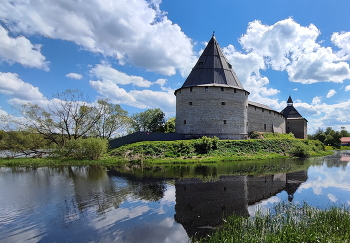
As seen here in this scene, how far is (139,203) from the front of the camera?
24.2ft

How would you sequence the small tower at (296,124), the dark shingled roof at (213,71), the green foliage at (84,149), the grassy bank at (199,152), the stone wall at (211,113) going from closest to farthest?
the grassy bank at (199,152) → the green foliage at (84,149) → the stone wall at (211,113) → the dark shingled roof at (213,71) → the small tower at (296,124)

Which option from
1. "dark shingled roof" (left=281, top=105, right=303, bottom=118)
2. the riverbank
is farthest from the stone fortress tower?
"dark shingled roof" (left=281, top=105, right=303, bottom=118)

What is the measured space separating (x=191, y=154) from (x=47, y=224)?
15.0 m

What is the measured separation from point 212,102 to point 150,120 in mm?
16399

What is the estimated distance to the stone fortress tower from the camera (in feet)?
86.1

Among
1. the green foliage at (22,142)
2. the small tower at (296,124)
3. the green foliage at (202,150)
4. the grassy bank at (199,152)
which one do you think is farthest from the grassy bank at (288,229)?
the small tower at (296,124)

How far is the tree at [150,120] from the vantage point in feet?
129

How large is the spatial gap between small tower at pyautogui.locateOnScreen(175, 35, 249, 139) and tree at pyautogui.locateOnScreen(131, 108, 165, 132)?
36.6 feet

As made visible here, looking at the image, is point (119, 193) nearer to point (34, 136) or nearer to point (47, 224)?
point (47, 224)

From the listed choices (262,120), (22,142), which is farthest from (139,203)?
(262,120)

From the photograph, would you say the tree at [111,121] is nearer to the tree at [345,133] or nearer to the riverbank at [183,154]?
the riverbank at [183,154]

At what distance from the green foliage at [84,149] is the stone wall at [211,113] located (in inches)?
426

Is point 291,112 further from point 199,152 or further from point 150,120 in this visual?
point 199,152

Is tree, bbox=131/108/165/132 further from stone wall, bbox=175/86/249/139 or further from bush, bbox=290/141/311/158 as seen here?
bush, bbox=290/141/311/158
